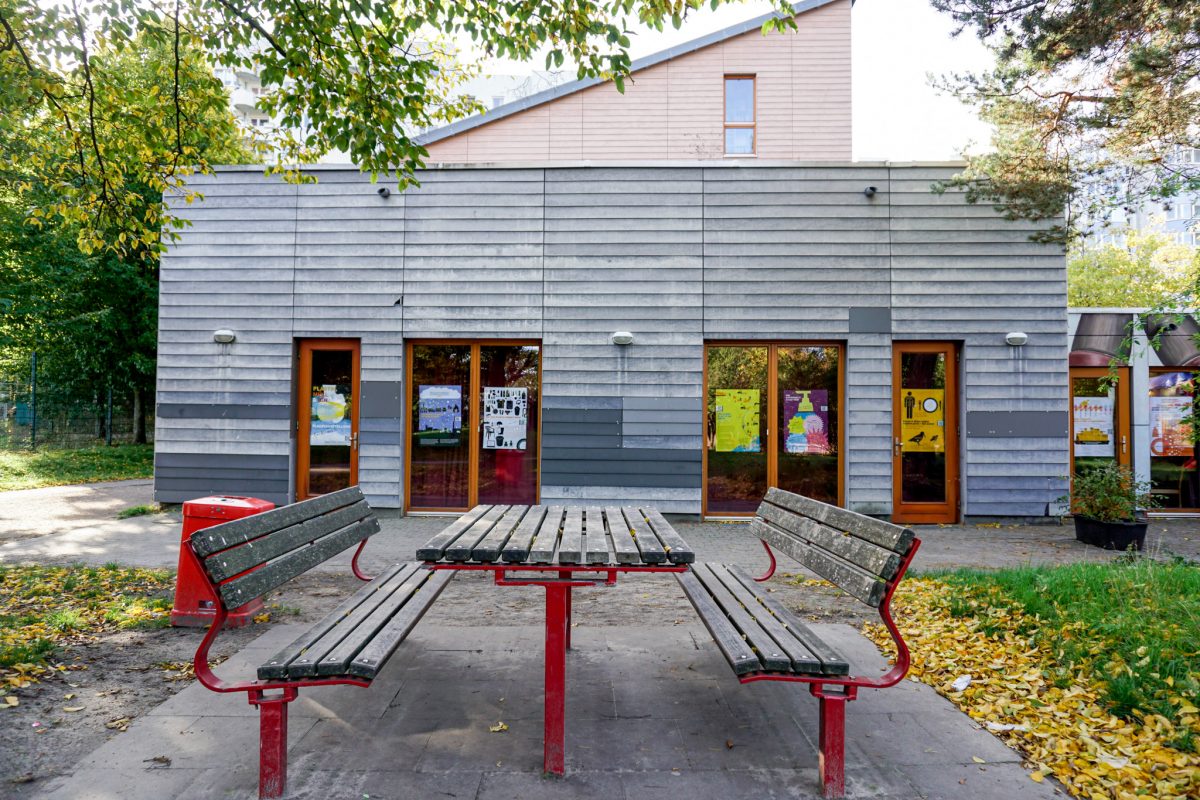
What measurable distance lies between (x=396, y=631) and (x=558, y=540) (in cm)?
92

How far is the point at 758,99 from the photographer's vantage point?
48.5 ft

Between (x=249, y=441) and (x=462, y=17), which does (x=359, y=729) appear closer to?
(x=462, y=17)

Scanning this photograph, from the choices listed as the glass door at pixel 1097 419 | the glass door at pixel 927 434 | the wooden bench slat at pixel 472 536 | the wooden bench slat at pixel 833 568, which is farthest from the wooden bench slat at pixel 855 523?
the glass door at pixel 1097 419

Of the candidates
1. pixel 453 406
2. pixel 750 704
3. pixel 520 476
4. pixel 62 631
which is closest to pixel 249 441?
pixel 453 406

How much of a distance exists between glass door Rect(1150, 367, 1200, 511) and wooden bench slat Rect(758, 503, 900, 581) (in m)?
9.61

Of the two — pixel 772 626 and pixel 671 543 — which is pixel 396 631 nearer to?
pixel 671 543

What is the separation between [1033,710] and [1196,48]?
697 cm

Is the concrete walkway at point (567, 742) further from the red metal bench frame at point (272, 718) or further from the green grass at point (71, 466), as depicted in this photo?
the green grass at point (71, 466)

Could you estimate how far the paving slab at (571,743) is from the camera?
2750 millimetres

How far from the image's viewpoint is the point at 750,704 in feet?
11.7

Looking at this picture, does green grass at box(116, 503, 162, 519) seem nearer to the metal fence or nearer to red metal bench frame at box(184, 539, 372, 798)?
red metal bench frame at box(184, 539, 372, 798)

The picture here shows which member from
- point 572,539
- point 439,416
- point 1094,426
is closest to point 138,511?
point 439,416

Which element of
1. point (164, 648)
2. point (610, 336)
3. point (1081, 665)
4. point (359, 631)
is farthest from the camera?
point (610, 336)

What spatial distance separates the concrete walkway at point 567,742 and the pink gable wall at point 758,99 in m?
12.8
